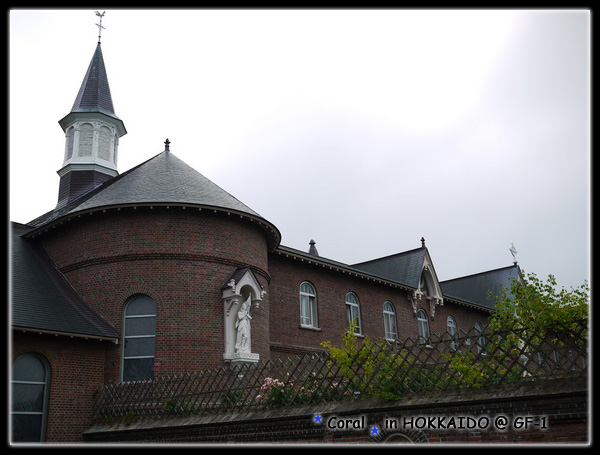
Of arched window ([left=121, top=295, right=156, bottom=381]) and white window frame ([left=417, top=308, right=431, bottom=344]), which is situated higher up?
white window frame ([left=417, top=308, right=431, bottom=344])

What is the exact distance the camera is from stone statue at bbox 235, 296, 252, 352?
1786 centimetres

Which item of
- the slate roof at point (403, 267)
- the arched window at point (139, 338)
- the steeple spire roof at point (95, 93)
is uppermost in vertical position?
the steeple spire roof at point (95, 93)

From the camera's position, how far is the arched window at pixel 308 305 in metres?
23.9

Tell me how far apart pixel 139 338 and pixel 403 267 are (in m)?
17.4

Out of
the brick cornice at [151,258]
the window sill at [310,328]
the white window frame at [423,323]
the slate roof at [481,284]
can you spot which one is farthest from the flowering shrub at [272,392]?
the slate roof at [481,284]

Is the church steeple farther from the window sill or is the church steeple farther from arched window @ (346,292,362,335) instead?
arched window @ (346,292,362,335)

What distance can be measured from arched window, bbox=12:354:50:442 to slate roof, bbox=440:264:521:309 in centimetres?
2937

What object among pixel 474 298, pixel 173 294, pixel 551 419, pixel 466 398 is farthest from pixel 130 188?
pixel 474 298

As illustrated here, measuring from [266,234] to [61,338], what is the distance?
7.76 metres

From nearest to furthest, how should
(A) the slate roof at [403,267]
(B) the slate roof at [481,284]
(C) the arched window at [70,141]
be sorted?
1. (C) the arched window at [70,141]
2. (A) the slate roof at [403,267]
3. (B) the slate roof at [481,284]

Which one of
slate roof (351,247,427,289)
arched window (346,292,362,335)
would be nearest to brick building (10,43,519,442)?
arched window (346,292,362,335)

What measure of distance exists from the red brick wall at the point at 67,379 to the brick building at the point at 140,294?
3cm

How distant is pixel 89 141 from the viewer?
2747cm

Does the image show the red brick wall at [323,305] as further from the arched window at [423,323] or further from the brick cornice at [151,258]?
the brick cornice at [151,258]
